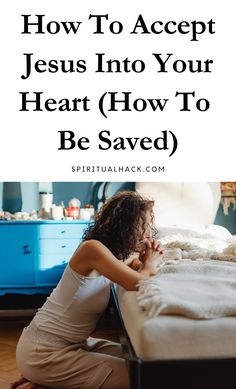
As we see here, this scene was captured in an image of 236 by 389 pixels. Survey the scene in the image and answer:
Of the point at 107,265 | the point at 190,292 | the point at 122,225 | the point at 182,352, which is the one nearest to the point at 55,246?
the point at 122,225

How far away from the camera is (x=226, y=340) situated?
1.35 m

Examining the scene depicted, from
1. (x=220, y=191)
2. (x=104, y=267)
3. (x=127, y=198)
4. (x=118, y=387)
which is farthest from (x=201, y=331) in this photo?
(x=220, y=191)

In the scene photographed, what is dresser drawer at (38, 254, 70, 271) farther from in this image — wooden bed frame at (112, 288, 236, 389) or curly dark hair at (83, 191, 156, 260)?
wooden bed frame at (112, 288, 236, 389)

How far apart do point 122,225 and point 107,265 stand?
0.28 meters

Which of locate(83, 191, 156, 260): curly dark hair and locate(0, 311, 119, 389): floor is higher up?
locate(83, 191, 156, 260): curly dark hair

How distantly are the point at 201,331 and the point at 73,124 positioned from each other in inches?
95.3

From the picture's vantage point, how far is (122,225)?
199 cm

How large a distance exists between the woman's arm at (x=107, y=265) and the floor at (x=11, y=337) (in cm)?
79

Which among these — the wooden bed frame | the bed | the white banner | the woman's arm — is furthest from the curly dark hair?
the white banner

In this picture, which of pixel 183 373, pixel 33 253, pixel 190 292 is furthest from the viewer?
pixel 33 253

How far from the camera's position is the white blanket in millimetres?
1382

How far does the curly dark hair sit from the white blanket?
0.50 ft

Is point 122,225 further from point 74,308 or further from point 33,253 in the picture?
point 33,253

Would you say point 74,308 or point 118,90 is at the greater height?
point 118,90
